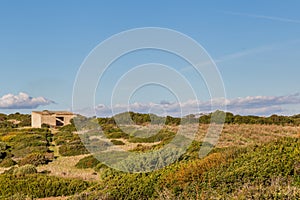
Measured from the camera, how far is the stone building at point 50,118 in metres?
48.3

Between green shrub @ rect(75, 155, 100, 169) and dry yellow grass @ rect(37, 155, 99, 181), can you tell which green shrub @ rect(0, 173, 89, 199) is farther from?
green shrub @ rect(75, 155, 100, 169)

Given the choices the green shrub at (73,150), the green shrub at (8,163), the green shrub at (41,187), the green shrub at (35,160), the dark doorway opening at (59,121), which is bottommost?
the green shrub at (41,187)

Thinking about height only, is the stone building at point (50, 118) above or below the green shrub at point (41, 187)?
above

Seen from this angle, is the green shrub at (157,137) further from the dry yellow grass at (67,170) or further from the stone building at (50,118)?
the stone building at (50,118)

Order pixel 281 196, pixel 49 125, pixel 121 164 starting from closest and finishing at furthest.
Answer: pixel 281 196
pixel 121 164
pixel 49 125

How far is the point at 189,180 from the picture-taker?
10.4 meters

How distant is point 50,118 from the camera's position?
49.1m

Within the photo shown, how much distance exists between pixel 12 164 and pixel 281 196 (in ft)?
59.1

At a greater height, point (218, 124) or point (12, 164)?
point (218, 124)

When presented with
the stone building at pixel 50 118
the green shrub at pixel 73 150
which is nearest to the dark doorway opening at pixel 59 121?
the stone building at pixel 50 118

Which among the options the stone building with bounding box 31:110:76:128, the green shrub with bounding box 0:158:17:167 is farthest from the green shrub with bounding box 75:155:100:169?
the stone building with bounding box 31:110:76:128

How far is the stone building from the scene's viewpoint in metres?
48.3

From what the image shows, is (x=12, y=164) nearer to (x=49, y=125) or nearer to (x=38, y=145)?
(x=38, y=145)

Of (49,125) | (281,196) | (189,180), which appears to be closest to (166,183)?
(189,180)
